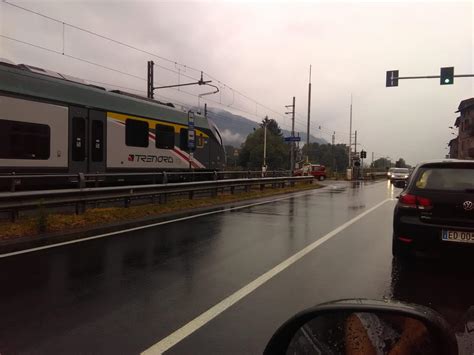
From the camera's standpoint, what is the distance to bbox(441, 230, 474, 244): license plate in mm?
6105

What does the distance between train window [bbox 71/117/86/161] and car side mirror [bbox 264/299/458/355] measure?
1356 centimetres

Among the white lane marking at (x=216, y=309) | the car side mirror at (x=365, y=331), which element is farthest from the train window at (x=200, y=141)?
the car side mirror at (x=365, y=331)

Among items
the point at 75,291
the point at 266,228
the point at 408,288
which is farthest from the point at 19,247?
the point at 408,288

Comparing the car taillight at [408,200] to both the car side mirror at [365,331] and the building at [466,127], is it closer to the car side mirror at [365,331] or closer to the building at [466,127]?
the car side mirror at [365,331]

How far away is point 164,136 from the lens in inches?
729

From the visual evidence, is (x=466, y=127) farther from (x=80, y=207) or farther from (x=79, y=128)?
(x=80, y=207)

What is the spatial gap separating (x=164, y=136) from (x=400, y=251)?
13.3m

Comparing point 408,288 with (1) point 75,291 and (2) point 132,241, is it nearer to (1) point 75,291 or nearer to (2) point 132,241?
(1) point 75,291

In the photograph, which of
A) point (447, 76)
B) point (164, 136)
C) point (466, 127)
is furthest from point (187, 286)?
point (466, 127)

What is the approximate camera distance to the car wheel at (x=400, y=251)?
6.63 metres

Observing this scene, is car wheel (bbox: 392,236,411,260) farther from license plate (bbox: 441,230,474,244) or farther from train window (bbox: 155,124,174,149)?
train window (bbox: 155,124,174,149)

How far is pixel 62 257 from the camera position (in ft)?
23.2

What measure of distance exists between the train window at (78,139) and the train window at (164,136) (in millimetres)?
3903

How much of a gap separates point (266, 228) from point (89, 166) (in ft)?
24.1
